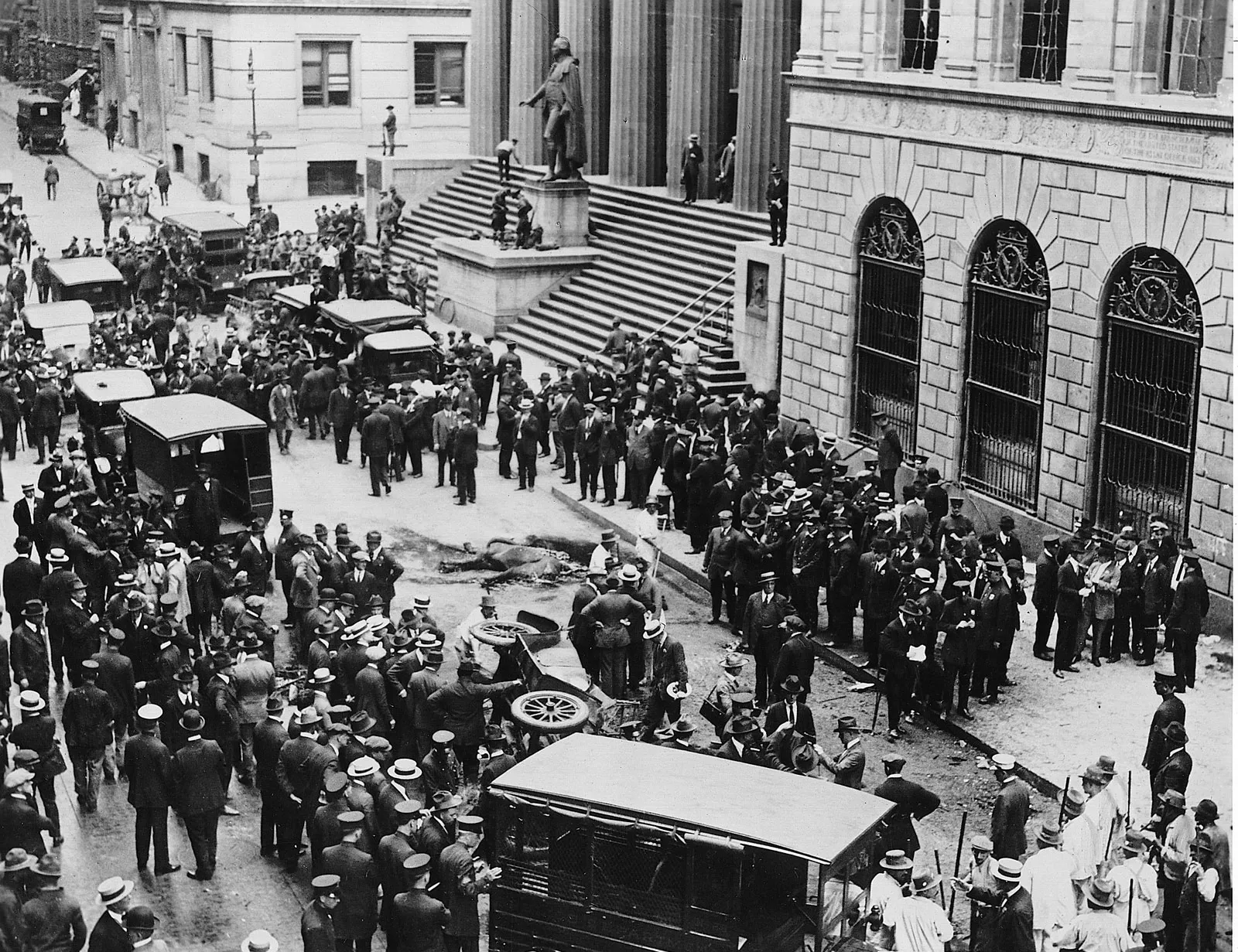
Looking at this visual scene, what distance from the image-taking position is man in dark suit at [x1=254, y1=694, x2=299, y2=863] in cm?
1588

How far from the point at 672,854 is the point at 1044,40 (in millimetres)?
15571

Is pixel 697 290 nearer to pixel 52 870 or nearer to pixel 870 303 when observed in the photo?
pixel 870 303

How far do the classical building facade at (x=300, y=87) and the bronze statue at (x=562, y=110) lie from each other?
63.8 feet

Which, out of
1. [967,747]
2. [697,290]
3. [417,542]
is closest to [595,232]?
[697,290]

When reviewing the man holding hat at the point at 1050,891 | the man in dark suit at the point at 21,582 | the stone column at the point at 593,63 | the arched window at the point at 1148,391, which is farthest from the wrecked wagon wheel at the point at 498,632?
the stone column at the point at 593,63

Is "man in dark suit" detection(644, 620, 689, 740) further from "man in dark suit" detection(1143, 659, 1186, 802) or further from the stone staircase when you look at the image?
the stone staircase

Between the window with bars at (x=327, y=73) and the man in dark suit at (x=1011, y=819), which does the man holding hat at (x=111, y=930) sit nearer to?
the man in dark suit at (x=1011, y=819)

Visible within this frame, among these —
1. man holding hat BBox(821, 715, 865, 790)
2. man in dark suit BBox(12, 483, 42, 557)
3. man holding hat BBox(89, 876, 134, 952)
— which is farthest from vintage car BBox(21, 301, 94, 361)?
man holding hat BBox(89, 876, 134, 952)

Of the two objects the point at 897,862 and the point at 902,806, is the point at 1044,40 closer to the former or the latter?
the point at 902,806

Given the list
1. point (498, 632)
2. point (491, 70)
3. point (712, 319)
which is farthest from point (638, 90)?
point (498, 632)

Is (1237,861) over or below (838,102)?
below

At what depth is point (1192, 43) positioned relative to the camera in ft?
70.5

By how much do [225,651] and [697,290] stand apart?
20.4m

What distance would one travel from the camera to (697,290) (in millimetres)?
36750
